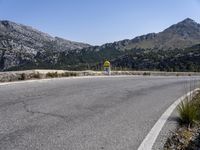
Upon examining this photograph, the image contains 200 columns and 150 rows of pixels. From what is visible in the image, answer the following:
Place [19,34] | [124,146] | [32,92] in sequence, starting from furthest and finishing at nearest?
1. [19,34]
2. [32,92]
3. [124,146]

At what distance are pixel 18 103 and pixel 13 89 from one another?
281 centimetres

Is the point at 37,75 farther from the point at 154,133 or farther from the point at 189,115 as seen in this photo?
the point at 154,133

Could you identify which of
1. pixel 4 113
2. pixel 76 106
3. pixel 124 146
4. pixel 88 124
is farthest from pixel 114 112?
pixel 124 146

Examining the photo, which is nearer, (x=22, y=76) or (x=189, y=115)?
(x=189, y=115)

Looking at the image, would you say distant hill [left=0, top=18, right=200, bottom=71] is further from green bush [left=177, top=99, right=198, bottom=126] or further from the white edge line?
green bush [left=177, top=99, right=198, bottom=126]

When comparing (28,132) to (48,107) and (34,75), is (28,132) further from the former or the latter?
(34,75)

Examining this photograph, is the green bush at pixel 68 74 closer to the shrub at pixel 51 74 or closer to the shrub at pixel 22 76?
the shrub at pixel 51 74

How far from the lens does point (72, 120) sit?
6.91 meters

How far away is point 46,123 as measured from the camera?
6469mm

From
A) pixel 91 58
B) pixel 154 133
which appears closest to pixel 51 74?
pixel 154 133

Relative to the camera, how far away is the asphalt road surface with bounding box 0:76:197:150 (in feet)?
17.4

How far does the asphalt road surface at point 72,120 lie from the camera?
17.4 feet

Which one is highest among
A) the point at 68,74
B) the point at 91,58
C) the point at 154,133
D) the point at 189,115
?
the point at 91,58

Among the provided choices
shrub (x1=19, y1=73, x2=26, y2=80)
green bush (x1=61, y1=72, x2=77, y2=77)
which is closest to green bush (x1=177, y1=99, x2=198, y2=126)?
shrub (x1=19, y1=73, x2=26, y2=80)
